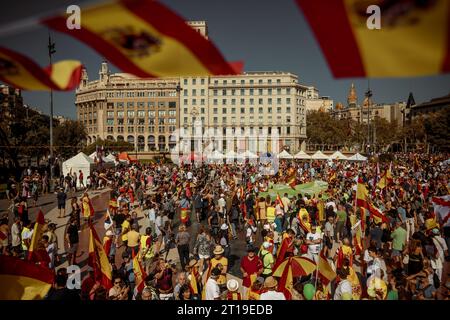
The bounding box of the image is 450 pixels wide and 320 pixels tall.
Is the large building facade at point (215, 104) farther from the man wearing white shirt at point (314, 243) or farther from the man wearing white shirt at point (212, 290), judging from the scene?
the man wearing white shirt at point (212, 290)

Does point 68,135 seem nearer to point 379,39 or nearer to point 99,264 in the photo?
point 99,264

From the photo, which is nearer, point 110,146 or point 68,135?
point 68,135

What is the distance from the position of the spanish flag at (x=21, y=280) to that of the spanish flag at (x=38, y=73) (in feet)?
8.82

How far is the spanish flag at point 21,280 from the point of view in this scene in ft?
15.6

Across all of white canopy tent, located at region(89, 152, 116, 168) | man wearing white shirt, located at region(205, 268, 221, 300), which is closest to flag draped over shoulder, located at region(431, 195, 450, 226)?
man wearing white shirt, located at region(205, 268, 221, 300)

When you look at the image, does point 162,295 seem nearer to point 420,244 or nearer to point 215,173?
point 420,244

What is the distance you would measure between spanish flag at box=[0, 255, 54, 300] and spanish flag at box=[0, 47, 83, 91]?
2.69 metres

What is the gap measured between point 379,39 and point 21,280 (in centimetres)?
501

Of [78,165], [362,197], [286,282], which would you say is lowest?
[286,282]

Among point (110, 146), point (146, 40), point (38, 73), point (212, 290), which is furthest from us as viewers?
point (110, 146)

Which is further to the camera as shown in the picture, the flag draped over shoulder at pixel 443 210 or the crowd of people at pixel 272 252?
the flag draped over shoulder at pixel 443 210

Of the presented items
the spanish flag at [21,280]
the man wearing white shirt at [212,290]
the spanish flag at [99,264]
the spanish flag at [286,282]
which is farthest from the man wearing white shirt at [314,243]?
the spanish flag at [21,280]

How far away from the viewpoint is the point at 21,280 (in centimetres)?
489

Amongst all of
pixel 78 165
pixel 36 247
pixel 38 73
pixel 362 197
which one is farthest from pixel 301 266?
pixel 78 165
